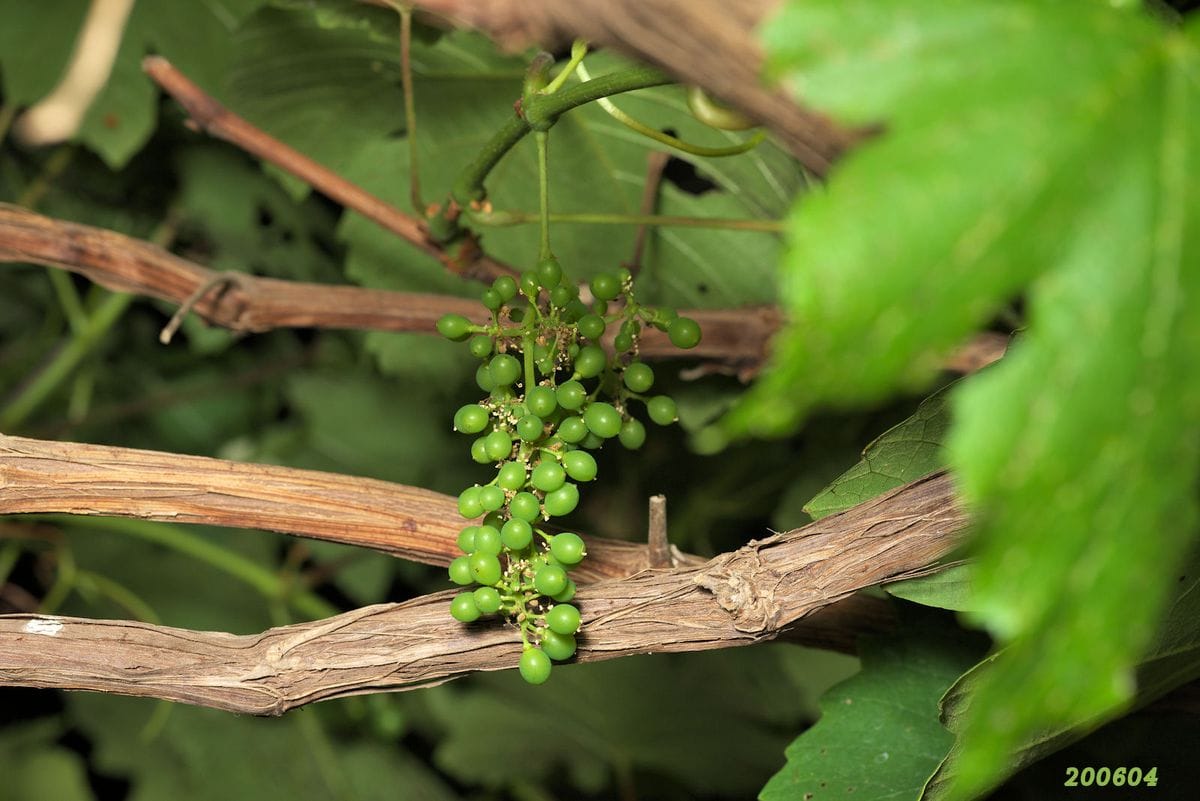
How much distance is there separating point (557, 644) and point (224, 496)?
31 cm

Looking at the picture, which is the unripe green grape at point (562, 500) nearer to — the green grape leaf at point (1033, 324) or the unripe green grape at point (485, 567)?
the unripe green grape at point (485, 567)

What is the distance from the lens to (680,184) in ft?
4.94

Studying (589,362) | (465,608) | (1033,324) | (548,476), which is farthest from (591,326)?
(1033,324)

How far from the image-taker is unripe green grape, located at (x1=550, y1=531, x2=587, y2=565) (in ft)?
2.57

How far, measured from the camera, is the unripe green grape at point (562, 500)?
2.59 feet

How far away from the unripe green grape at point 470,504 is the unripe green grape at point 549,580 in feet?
0.23

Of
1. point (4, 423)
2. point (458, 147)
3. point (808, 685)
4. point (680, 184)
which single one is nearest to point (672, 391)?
point (680, 184)

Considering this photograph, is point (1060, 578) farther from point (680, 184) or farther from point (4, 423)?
point (4, 423)

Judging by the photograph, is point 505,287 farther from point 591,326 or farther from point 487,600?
point 487,600

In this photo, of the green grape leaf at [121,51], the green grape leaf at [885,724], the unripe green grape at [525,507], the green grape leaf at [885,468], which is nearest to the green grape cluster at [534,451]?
the unripe green grape at [525,507]

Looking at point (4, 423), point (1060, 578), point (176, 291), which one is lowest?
point (1060, 578)

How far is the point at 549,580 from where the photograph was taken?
772mm

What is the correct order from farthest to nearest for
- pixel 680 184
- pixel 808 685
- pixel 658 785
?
pixel 658 785
pixel 808 685
pixel 680 184

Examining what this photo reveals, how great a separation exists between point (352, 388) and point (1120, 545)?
5.35 ft
